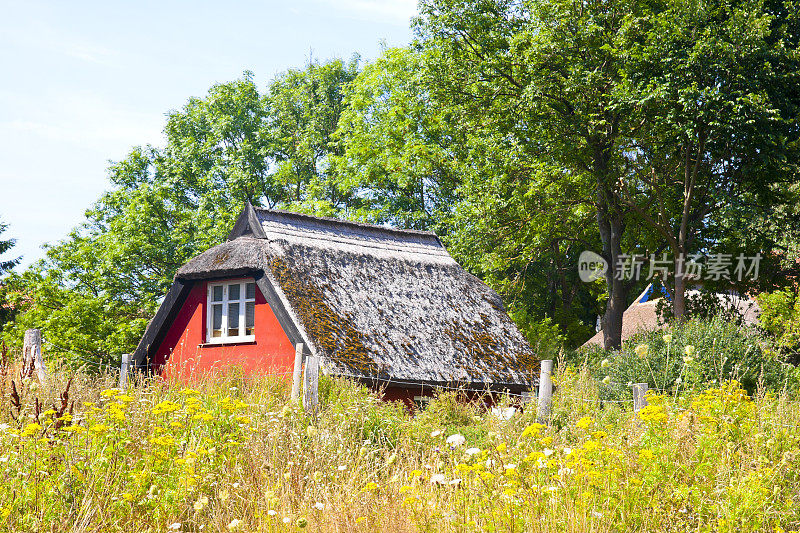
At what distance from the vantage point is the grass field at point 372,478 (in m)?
4.81

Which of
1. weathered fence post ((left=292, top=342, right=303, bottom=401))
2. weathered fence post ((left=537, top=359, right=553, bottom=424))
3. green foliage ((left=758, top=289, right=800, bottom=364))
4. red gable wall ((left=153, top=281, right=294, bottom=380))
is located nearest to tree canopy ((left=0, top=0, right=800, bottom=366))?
green foliage ((left=758, top=289, right=800, bottom=364))

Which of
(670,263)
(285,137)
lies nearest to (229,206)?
(285,137)

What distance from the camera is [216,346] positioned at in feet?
53.9

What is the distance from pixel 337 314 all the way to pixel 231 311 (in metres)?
2.87

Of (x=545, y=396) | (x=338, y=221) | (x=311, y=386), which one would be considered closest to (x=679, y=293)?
(x=338, y=221)

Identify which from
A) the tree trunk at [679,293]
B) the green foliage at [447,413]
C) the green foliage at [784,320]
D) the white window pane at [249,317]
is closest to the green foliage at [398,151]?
the tree trunk at [679,293]

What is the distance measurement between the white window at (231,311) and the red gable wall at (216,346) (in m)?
0.15

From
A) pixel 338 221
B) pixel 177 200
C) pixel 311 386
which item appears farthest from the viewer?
pixel 177 200

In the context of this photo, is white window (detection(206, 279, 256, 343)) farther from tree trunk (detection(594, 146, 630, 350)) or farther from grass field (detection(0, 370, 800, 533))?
tree trunk (detection(594, 146, 630, 350))

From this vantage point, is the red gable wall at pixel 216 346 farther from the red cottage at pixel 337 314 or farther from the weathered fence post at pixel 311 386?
the weathered fence post at pixel 311 386

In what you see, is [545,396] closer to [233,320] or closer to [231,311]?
[233,320]

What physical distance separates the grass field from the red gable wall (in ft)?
24.5

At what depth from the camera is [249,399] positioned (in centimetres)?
823

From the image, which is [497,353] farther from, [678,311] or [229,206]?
[229,206]
